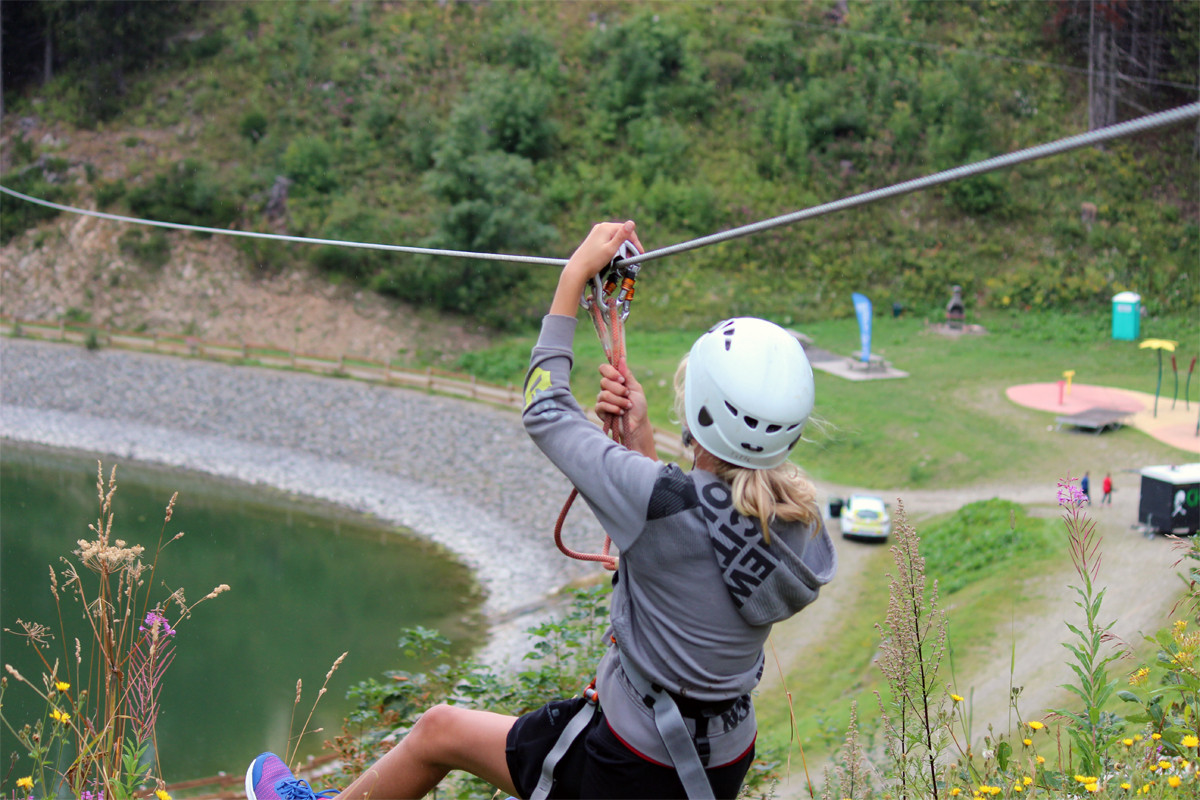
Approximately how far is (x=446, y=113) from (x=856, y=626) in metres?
22.2

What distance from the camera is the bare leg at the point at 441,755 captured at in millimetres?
2072

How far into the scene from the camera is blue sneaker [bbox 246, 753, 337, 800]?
7.30ft

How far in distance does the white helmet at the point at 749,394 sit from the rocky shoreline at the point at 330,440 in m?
12.4

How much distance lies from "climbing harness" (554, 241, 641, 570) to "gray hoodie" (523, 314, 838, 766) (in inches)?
10.7

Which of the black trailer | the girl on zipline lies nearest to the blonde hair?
the girl on zipline

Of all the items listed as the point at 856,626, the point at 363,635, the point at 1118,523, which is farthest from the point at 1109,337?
the point at 363,635

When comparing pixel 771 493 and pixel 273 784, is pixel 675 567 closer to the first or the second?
pixel 771 493

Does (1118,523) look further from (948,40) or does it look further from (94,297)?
(94,297)

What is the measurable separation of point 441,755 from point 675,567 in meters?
0.70

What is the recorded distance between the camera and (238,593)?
44.1 ft

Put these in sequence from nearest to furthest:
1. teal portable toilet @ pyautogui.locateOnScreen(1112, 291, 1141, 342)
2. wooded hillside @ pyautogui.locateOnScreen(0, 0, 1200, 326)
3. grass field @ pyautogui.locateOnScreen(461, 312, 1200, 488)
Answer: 1. grass field @ pyautogui.locateOnScreen(461, 312, 1200, 488)
2. teal portable toilet @ pyautogui.locateOnScreen(1112, 291, 1141, 342)
3. wooded hillside @ pyautogui.locateOnScreen(0, 0, 1200, 326)

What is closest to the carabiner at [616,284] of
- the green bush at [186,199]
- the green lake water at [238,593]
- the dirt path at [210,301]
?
the green lake water at [238,593]

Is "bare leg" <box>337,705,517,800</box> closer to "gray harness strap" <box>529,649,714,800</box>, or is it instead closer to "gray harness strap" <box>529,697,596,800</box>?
"gray harness strap" <box>529,697,596,800</box>

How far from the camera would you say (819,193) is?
27.8 metres
